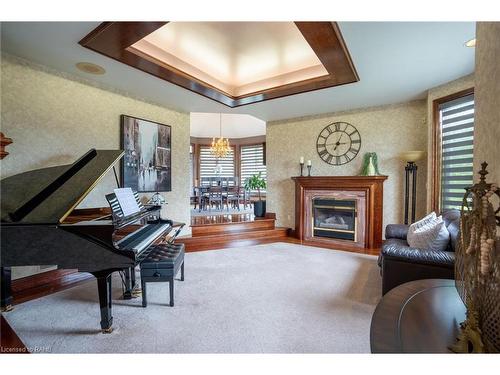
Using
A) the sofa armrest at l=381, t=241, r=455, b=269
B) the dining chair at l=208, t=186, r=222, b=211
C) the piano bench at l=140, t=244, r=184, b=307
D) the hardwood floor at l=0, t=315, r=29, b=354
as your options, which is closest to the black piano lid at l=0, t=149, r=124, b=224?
the hardwood floor at l=0, t=315, r=29, b=354

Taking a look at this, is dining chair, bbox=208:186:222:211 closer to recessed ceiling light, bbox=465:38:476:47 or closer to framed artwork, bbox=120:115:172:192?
framed artwork, bbox=120:115:172:192

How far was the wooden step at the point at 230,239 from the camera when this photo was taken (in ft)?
13.6

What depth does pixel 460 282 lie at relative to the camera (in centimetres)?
81

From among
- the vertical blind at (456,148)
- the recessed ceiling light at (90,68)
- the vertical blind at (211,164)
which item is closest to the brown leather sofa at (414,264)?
the vertical blind at (456,148)

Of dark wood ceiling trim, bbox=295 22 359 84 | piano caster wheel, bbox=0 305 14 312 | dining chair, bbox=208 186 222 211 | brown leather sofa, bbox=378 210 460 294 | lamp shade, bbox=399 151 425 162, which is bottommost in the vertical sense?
piano caster wheel, bbox=0 305 14 312

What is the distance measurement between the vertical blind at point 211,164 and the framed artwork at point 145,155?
444cm

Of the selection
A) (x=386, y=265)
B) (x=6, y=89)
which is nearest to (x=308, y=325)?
(x=386, y=265)

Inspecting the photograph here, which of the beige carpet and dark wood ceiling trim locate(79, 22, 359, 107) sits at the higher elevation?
dark wood ceiling trim locate(79, 22, 359, 107)

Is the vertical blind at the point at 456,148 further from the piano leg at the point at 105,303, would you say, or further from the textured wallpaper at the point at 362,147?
the piano leg at the point at 105,303

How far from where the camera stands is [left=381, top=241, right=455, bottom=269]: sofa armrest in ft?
5.97

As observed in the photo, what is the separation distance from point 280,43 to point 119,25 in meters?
1.83

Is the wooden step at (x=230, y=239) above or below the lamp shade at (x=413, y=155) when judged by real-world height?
below

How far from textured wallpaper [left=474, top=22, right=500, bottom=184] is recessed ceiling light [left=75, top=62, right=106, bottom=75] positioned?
12.0 feet
